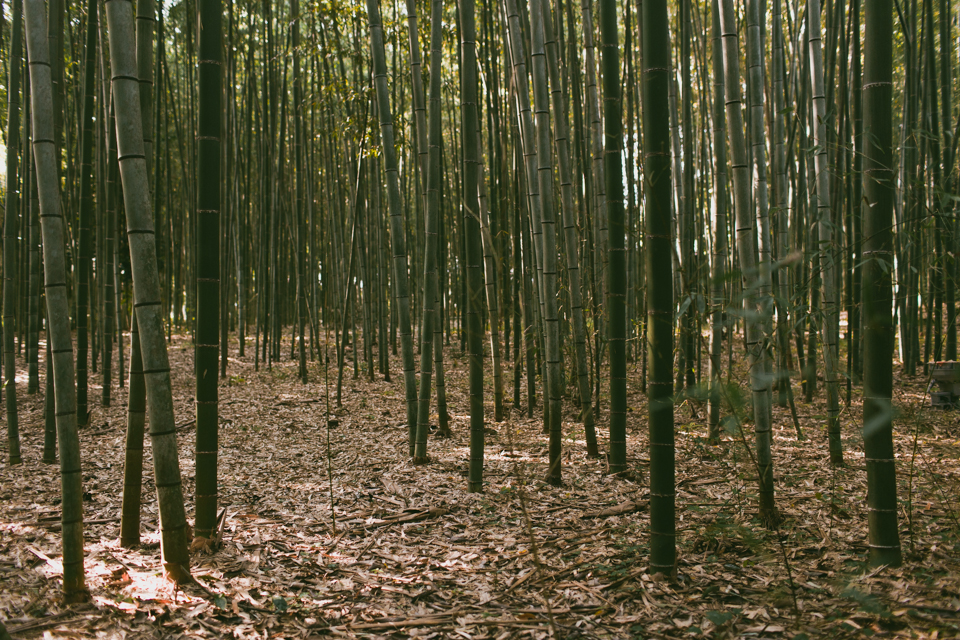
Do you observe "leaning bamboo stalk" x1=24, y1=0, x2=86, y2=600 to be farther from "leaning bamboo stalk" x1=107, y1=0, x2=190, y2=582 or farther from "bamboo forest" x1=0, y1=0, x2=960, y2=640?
"leaning bamboo stalk" x1=107, y1=0, x2=190, y2=582

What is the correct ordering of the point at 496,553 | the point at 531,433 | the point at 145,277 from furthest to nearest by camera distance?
the point at 531,433 < the point at 496,553 < the point at 145,277

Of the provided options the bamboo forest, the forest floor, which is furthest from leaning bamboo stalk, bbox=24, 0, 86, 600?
the forest floor

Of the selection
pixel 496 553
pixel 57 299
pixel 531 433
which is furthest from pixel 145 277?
pixel 531 433

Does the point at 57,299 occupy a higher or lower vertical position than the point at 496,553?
higher

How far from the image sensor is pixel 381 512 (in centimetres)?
268

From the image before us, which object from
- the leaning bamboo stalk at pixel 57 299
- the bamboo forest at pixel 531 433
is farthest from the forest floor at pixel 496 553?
the leaning bamboo stalk at pixel 57 299

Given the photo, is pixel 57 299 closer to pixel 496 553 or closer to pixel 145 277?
pixel 145 277

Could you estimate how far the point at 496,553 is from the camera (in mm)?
2203

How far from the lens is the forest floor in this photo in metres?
1.61

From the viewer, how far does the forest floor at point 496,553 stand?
5.29 feet

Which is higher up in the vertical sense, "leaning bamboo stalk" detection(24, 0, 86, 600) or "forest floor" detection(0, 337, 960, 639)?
"leaning bamboo stalk" detection(24, 0, 86, 600)

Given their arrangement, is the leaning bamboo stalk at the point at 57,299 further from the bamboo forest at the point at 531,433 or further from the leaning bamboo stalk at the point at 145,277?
the leaning bamboo stalk at the point at 145,277

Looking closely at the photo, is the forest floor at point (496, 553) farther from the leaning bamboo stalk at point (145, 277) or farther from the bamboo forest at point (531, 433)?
the leaning bamboo stalk at point (145, 277)

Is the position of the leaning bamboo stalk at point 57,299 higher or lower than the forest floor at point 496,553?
higher
